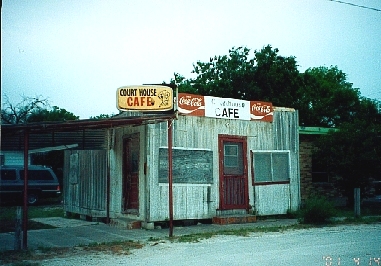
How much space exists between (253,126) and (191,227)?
4.09 meters

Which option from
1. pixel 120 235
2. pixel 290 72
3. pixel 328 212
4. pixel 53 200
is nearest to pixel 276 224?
pixel 328 212

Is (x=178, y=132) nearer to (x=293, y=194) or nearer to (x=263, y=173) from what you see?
(x=263, y=173)

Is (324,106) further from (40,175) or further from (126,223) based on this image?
(126,223)

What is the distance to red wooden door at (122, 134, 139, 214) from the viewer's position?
1439 centimetres

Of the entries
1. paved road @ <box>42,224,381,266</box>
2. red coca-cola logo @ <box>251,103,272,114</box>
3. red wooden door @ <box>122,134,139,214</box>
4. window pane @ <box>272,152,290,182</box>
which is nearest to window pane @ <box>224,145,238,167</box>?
red coca-cola logo @ <box>251,103,272,114</box>

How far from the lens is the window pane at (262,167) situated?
51.1 feet

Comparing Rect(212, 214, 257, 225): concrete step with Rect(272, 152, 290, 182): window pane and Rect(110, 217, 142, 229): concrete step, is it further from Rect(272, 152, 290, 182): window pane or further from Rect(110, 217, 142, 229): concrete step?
Rect(110, 217, 142, 229): concrete step

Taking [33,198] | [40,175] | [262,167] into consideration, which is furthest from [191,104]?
[33,198]

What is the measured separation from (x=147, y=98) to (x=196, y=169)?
3293mm

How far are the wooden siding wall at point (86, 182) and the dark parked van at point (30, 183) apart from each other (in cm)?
692

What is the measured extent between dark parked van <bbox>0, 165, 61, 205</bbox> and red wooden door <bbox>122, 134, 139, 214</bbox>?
1118 centimetres

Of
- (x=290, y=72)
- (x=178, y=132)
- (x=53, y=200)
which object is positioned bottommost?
(x=53, y=200)

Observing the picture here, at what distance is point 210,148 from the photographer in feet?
48.0

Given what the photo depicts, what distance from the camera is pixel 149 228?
13.2 metres
